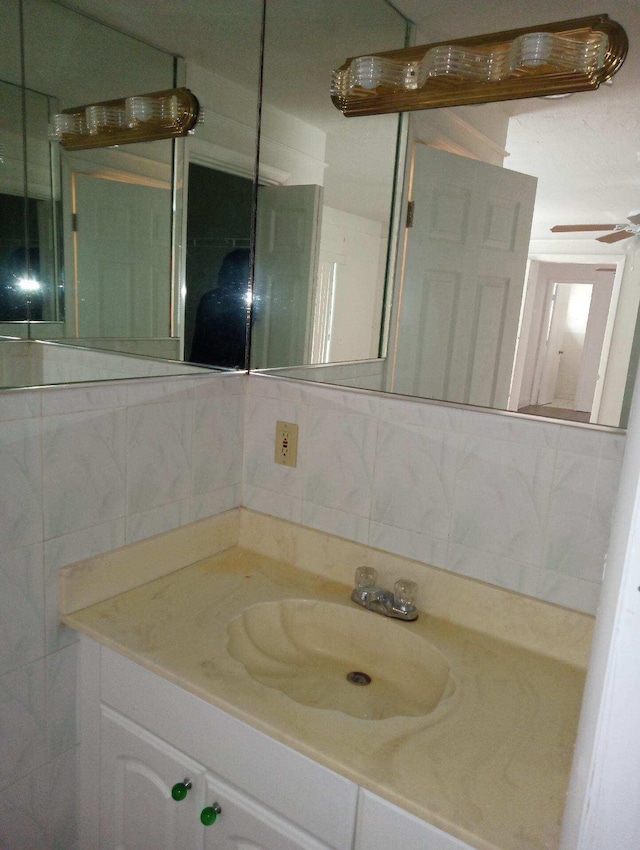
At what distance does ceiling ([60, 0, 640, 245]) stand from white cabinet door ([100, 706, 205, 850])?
1.31 m

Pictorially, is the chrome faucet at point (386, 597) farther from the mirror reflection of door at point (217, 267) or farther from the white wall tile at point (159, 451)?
the mirror reflection of door at point (217, 267)

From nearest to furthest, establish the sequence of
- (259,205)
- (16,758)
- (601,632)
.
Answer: (601,632)
(16,758)
(259,205)

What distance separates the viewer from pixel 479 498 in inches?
51.6

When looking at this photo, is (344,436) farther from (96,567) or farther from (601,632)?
(601,632)

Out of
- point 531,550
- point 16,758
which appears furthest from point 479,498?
point 16,758

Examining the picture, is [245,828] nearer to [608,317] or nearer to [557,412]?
[557,412]

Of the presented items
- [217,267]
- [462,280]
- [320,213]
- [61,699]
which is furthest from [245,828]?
[320,213]

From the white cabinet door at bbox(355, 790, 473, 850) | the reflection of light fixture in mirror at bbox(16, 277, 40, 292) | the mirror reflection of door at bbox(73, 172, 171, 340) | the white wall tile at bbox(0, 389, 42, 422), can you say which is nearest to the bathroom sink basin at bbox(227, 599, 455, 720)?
the white cabinet door at bbox(355, 790, 473, 850)

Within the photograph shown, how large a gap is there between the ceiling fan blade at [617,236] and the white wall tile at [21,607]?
50.3 inches

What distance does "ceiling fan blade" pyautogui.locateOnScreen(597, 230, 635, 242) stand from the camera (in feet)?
3.84

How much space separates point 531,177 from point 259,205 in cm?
74

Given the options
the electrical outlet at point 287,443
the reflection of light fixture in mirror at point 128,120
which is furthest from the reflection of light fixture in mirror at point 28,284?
the electrical outlet at point 287,443

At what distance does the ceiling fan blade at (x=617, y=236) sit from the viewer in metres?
1.17

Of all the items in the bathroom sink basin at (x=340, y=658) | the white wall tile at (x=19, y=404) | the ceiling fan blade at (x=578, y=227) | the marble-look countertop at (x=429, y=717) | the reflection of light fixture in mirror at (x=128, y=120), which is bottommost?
the bathroom sink basin at (x=340, y=658)
